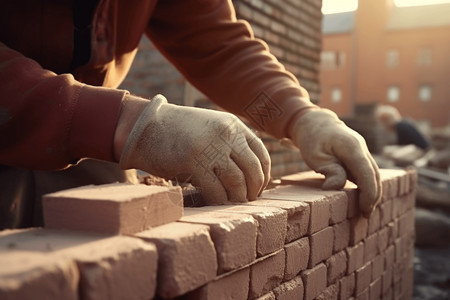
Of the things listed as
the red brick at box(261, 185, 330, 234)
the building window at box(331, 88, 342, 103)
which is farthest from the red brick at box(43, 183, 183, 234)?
the building window at box(331, 88, 342, 103)

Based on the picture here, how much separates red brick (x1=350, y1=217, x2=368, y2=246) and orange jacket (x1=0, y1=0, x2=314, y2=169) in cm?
49

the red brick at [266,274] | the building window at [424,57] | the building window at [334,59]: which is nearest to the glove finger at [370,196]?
the red brick at [266,274]

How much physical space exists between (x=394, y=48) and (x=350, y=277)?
30457 millimetres

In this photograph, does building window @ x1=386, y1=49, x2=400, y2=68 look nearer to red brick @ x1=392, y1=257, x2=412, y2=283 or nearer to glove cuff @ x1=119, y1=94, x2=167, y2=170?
red brick @ x1=392, y1=257, x2=412, y2=283

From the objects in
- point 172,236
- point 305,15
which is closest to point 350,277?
point 172,236

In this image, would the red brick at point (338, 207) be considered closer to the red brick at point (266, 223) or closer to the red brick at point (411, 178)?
the red brick at point (266, 223)

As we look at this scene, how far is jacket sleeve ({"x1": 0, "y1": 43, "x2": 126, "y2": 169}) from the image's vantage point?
3.98ft

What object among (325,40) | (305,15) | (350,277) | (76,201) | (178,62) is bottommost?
(350,277)

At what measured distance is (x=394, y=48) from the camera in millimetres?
29859

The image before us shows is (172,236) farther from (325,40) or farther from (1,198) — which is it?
(325,40)

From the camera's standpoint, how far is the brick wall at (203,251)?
81cm

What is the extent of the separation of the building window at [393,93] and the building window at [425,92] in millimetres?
1360

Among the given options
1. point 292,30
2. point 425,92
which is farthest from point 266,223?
point 425,92

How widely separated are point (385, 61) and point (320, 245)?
30281mm
